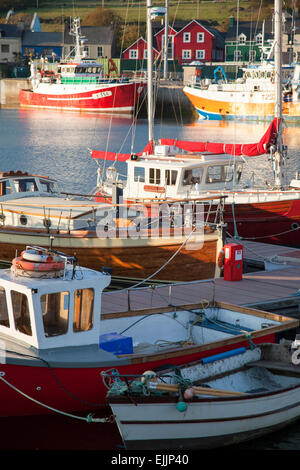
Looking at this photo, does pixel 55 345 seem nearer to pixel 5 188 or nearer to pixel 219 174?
pixel 5 188

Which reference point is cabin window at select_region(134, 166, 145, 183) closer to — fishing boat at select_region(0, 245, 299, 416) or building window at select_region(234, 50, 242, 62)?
fishing boat at select_region(0, 245, 299, 416)

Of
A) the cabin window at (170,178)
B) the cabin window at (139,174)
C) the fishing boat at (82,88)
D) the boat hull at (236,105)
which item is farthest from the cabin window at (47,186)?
the fishing boat at (82,88)

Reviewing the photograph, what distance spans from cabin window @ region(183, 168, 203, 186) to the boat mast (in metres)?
2.79

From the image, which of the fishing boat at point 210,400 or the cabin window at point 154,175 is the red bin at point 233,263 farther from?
the cabin window at point 154,175

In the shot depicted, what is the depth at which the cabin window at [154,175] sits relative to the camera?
859 inches

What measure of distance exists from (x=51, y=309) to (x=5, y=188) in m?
9.53

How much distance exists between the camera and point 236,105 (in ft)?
235

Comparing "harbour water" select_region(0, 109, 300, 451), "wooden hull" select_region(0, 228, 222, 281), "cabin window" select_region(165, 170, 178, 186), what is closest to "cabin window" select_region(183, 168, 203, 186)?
"cabin window" select_region(165, 170, 178, 186)

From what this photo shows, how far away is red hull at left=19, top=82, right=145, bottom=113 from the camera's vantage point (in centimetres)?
7300

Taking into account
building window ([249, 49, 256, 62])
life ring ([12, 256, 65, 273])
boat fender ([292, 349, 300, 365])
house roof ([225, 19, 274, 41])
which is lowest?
boat fender ([292, 349, 300, 365])

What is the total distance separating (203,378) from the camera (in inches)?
440

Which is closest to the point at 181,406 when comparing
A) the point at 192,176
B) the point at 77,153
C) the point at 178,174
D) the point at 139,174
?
the point at 178,174

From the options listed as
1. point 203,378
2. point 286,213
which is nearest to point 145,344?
point 203,378
